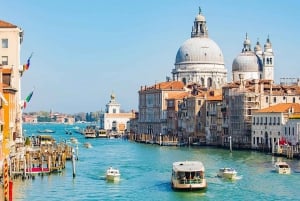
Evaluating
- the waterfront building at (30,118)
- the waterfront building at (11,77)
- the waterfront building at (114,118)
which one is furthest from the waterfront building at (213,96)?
the waterfront building at (30,118)

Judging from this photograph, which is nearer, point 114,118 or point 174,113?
point 174,113

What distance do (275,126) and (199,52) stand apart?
38.3 metres

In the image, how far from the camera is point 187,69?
274 feet

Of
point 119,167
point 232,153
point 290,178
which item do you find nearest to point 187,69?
point 232,153

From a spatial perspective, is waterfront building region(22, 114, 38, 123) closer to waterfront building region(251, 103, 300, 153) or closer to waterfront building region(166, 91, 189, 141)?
waterfront building region(166, 91, 189, 141)

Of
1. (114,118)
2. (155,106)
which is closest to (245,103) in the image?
(155,106)

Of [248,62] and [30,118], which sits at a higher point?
[248,62]

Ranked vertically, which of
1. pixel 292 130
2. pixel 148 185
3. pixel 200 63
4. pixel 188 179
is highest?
pixel 200 63

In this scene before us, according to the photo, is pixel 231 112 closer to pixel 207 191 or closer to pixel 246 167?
pixel 246 167

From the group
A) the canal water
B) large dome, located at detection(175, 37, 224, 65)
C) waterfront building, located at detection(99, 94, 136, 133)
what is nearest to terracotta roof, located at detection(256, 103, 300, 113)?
the canal water

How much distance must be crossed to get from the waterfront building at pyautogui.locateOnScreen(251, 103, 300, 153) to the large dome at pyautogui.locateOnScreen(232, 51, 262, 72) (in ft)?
103

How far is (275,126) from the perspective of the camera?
45.6 metres

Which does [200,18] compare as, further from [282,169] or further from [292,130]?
[282,169]

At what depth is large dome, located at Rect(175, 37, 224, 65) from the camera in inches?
3282
